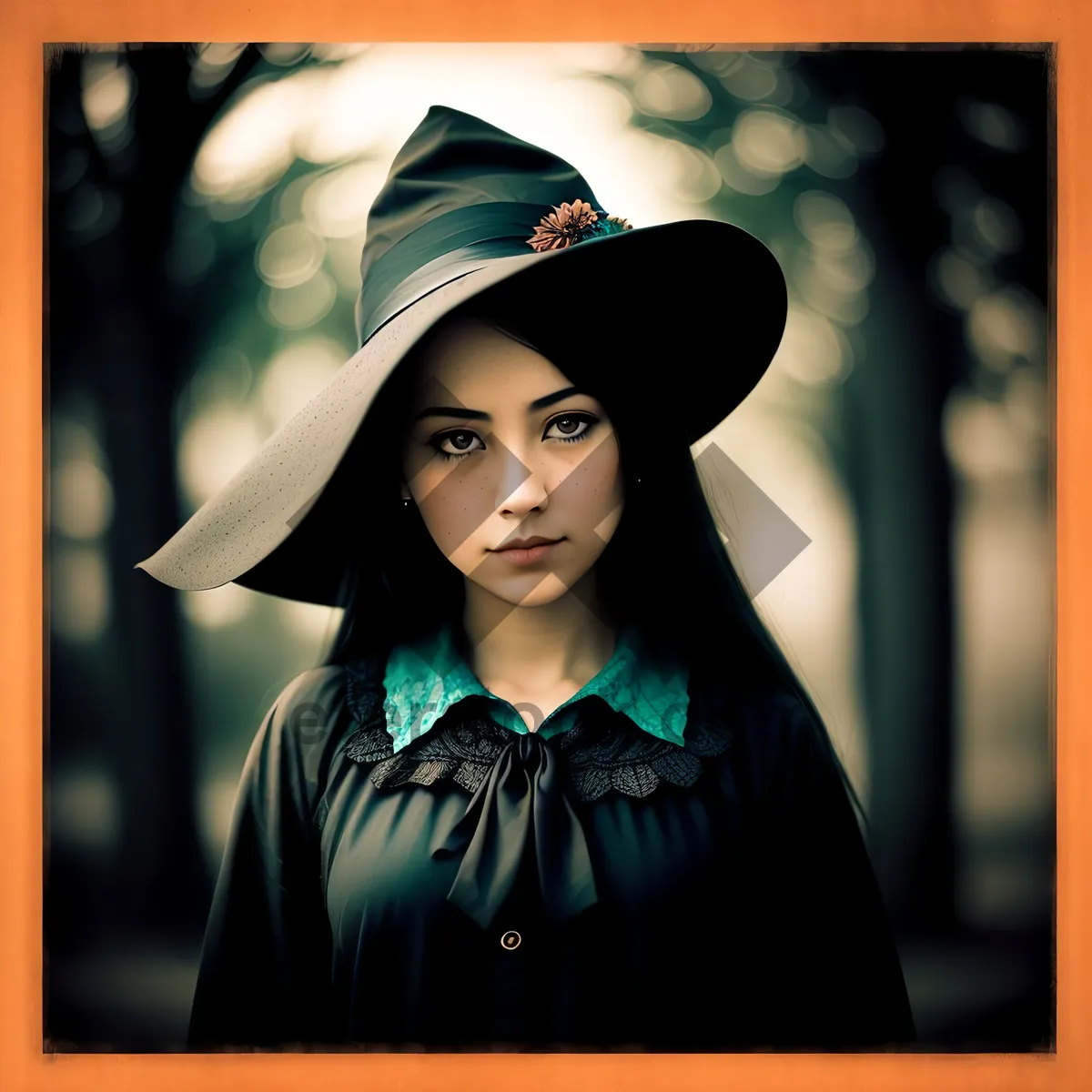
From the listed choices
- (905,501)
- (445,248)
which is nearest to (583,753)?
(905,501)

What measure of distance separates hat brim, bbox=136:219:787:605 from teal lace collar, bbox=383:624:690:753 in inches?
6.0

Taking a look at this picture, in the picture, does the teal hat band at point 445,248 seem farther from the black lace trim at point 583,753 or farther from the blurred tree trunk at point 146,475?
the black lace trim at point 583,753

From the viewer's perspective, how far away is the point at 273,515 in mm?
1223

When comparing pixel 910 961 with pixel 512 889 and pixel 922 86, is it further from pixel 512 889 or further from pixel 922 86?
pixel 922 86

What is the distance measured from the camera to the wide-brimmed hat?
1238mm

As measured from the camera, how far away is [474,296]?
123cm

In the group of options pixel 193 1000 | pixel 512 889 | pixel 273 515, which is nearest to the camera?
pixel 273 515

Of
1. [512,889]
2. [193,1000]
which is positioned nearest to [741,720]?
[512,889]

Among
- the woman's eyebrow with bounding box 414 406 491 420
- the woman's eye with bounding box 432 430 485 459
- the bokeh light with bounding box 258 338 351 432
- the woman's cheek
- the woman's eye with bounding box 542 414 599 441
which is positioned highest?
the bokeh light with bounding box 258 338 351 432

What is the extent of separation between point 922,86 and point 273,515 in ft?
3.50

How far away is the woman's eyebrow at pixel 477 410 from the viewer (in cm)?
134

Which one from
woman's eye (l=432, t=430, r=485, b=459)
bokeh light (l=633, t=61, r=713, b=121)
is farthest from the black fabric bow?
bokeh light (l=633, t=61, r=713, b=121)

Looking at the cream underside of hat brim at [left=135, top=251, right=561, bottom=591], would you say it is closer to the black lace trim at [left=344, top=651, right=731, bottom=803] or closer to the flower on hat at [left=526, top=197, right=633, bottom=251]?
the flower on hat at [left=526, top=197, right=633, bottom=251]
